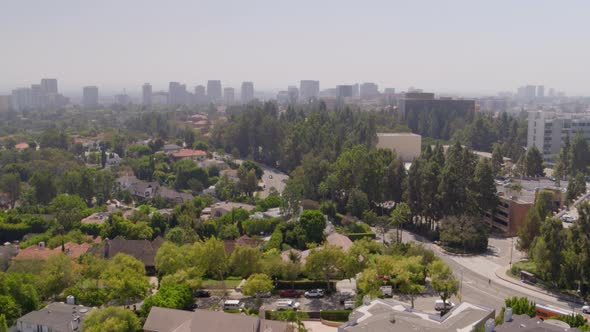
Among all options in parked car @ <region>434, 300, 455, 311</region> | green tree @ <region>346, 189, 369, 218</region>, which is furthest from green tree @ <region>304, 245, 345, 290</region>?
green tree @ <region>346, 189, 369, 218</region>

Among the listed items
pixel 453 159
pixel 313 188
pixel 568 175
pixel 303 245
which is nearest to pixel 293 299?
pixel 303 245

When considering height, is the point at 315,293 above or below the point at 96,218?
below

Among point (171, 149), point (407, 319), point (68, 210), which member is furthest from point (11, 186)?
point (407, 319)

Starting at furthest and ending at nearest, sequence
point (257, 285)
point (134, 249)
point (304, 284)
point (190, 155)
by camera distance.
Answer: point (190, 155)
point (134, 249)
point (304, 284)
point (257, 285)

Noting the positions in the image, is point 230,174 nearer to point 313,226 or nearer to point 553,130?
point 313,226

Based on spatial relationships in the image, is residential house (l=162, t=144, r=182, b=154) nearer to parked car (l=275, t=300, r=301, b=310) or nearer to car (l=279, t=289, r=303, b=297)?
car (l=279, t=289, r=303, b=297)

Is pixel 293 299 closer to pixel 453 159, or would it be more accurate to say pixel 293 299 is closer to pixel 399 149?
pixel 453 159

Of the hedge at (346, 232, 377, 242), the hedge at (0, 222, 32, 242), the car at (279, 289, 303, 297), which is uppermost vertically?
the hedge at (346, 232, 377, 242)

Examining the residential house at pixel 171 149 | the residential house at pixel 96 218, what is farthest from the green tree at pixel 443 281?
the residential house at pixel 171 149
